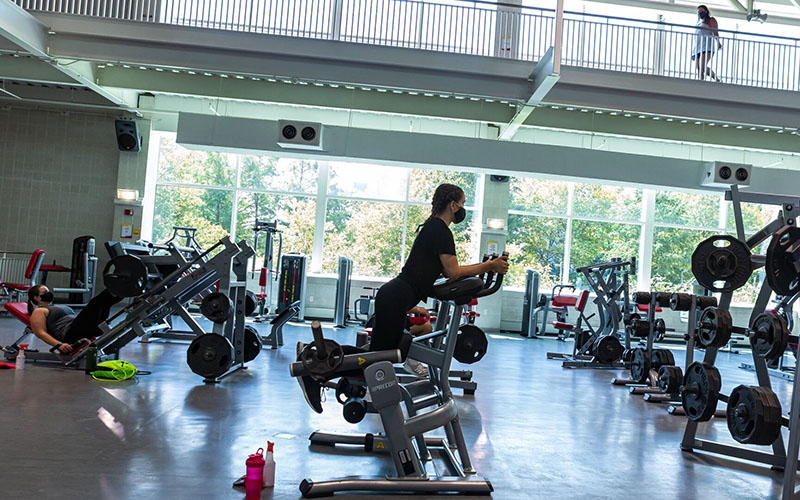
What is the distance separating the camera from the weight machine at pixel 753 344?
10.5 ft

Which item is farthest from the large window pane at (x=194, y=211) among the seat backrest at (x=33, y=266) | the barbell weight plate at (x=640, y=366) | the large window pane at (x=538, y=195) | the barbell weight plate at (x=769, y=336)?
the barbell weight plate at (x=769, y=336)

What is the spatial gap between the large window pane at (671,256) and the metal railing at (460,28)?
422 cm

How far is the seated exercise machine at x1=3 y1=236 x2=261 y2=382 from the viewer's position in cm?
521

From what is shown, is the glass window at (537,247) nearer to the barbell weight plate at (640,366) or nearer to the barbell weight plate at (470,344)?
the barbell weight plate at (640,366)

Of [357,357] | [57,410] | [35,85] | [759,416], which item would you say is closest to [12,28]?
[35,85]

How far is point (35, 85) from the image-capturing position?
11305mm

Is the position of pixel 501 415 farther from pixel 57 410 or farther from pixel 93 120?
pixel 93 120

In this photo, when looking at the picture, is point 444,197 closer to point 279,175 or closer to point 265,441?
point 265,441

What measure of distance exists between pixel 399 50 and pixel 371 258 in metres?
5.34

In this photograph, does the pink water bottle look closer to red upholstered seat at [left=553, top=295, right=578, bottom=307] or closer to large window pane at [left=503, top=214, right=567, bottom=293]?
red upholstered seat at [left=553, top=295, right=578, bottom=307]

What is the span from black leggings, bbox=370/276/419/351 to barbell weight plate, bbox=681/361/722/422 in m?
2.05

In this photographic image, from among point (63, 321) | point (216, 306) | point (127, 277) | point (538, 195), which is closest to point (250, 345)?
point (216, 306)

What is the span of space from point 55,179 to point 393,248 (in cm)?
704

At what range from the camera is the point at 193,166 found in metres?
12.8
